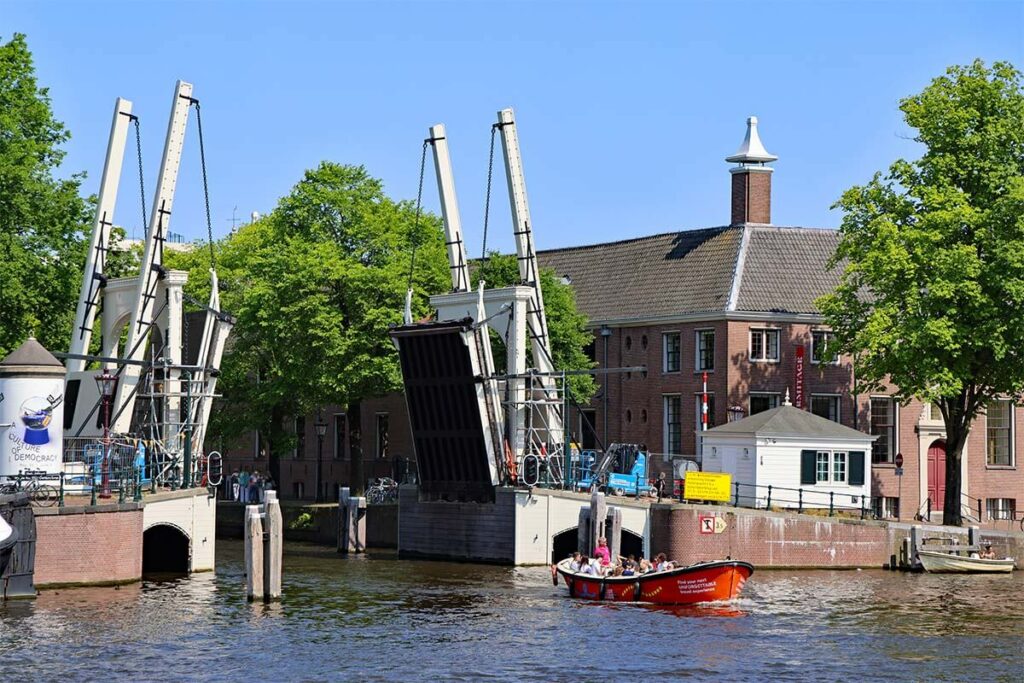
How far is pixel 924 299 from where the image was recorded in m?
58.8

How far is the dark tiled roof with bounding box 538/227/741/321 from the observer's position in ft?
225

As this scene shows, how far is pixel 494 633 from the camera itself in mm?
41094

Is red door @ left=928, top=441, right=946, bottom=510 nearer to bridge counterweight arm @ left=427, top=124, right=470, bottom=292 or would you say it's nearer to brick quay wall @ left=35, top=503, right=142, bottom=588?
bridge counterweight arm @ left=427, top=124, right=470, bottom=292

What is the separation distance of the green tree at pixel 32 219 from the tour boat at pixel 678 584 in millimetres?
22920

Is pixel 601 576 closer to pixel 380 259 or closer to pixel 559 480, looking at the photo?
pixel 559 480

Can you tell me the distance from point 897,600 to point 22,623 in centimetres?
2034

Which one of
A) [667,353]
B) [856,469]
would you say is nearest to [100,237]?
[667,353]

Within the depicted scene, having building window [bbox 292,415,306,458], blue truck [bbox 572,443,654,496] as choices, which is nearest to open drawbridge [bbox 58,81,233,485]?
blue truck [bbox 572,443,654,496]

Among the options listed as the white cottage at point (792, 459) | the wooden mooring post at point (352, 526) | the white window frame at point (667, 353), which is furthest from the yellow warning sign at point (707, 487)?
the white window frame at point (667, 353)

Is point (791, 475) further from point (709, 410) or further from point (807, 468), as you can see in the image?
point (709, 410)

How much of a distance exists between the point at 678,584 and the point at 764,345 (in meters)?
22.6

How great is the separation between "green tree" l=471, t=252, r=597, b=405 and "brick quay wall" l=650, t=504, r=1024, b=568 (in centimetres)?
1288

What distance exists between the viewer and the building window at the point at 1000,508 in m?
68.8

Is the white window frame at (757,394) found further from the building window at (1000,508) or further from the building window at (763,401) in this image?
the building window at (1000,508)
